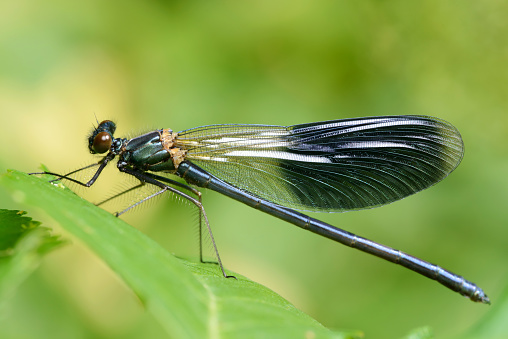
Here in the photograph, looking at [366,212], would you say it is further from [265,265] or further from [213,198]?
[213,198]

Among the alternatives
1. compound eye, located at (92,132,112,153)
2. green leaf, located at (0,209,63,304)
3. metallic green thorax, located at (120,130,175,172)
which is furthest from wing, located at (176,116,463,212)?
green leaf, located at (0,209,63,304)

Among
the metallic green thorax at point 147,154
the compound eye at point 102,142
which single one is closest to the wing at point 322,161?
the metallic green thorax at point 147,154

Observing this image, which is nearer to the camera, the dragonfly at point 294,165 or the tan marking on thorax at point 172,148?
the dragonfly at point 294,165

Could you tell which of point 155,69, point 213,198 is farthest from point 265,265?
point 155,69

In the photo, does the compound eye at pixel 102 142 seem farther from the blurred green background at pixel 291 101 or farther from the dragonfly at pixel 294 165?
the blurred green background at pixel 291 101

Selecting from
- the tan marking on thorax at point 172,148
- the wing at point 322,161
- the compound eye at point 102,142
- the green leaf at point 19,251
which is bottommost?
the green leaf at point 19,251

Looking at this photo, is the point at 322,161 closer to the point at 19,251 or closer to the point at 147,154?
the point at 147,154
